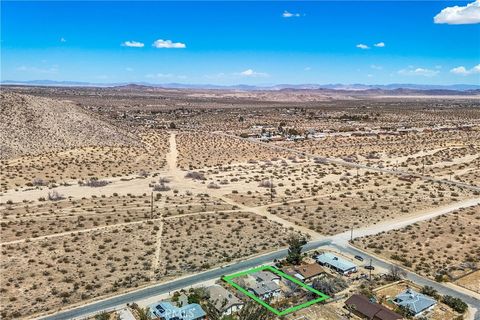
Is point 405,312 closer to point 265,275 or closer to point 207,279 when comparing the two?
point 265,275

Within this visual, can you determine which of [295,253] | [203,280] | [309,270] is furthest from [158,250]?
[309,270]

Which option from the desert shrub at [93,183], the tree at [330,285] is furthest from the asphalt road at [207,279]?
the desert shrub at [93,183]

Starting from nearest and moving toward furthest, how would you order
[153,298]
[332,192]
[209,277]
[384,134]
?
[153,298] < [209,277] < [332,192] < [384,134]

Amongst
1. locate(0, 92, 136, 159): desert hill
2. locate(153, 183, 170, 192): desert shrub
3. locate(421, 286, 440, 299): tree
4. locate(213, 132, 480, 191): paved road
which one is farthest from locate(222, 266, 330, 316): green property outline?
locate(0, 92, 136, 159): desert hill

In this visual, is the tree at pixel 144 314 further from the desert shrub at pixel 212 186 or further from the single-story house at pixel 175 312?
the desert shrub at pixel 212 186

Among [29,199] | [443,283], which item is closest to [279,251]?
[443,283]

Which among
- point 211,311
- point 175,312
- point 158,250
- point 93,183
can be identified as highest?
point 211,311

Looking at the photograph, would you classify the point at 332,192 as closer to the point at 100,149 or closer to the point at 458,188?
the point at 458,188
